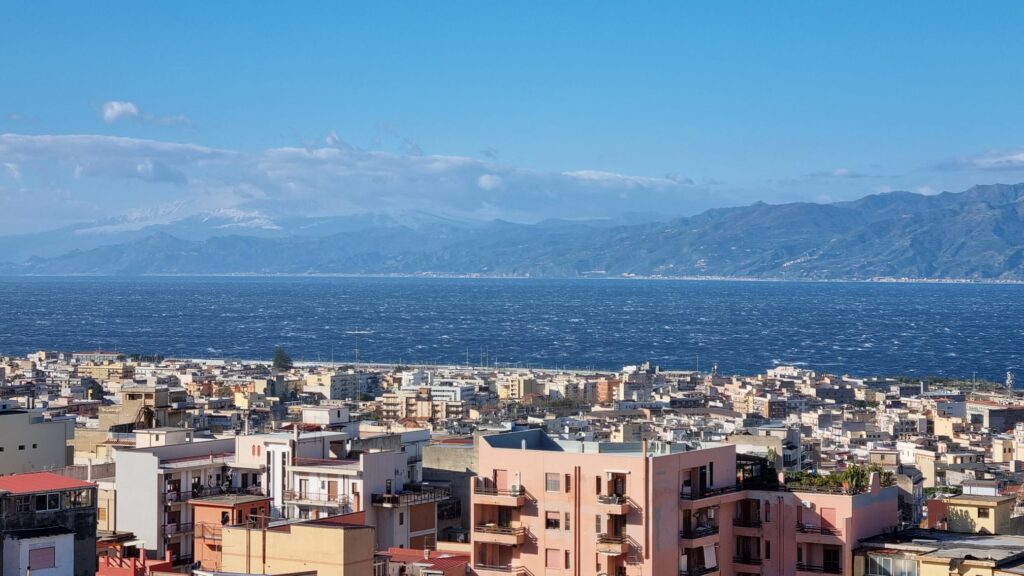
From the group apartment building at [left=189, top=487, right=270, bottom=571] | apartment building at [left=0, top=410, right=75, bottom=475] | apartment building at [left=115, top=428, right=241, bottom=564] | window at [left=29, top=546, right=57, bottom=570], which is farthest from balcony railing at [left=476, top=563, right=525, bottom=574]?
apartment building at [left=0, top=410, right=75, bottom=475]

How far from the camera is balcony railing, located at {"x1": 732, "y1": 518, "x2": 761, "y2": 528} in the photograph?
25.4 m

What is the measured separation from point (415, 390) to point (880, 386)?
38.1 m

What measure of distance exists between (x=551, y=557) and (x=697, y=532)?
2254 mm

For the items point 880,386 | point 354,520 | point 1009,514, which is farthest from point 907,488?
point 880,386

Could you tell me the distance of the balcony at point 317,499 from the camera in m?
27.6

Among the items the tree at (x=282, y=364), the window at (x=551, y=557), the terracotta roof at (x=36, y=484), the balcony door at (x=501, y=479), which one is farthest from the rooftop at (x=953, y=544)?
the tree at (x=282, y=364)

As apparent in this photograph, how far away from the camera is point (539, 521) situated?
2455 centimetres

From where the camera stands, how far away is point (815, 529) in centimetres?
2466

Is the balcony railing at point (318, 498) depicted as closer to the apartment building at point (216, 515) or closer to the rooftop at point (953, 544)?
the apartment building at point (216, 515)

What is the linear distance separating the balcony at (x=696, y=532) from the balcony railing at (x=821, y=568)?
4.58ft

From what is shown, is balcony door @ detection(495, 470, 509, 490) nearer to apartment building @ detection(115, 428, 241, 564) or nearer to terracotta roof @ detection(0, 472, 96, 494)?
apartment building @ detection(115, 428, 241, 564)

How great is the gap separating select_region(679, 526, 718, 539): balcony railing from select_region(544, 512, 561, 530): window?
1886mm

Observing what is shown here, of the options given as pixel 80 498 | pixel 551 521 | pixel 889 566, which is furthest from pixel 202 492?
pixel 889 566

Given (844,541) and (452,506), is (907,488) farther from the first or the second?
(844,541)
